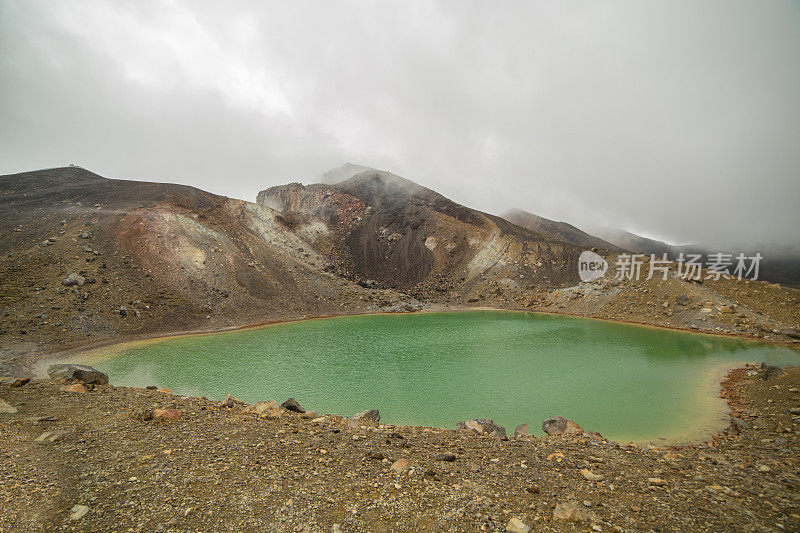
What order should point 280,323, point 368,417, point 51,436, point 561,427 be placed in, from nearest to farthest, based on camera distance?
point 51,436
point 561,427
point 368,417
point 280,323

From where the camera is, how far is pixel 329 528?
4977mm

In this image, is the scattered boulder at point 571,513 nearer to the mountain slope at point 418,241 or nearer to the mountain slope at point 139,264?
the mountain slope at point 139,264

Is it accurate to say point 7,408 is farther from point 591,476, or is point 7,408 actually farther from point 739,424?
point 739,424

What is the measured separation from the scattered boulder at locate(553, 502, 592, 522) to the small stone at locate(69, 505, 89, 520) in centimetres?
737

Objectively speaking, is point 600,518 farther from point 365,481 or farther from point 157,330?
point 157,330

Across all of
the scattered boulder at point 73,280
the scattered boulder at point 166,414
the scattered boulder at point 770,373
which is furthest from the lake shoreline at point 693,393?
the scattered boulder at point 73,280

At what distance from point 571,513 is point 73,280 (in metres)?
41.3

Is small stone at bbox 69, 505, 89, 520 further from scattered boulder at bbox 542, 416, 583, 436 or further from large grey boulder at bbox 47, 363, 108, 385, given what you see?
scattered boulder at bbox 542, 416, 583, 436

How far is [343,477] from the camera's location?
6.51 meters

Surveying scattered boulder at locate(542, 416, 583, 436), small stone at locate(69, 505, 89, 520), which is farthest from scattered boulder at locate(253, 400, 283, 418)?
scattered boulder at locate(542, 416, 583, 436)

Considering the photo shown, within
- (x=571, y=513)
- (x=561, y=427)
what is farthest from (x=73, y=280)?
(x=571, y=513)

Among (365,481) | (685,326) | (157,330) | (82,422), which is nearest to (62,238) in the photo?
(157,330)

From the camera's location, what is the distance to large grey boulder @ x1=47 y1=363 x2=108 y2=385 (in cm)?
1298

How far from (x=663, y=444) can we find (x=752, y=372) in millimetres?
12394
